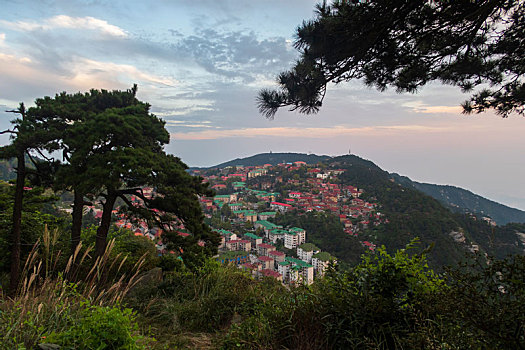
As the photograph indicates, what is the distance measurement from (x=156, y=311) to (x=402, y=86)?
4.20 m

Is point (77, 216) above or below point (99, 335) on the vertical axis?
below

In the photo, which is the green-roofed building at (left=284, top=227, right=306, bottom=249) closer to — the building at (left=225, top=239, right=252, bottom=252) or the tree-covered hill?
the building at (left=225, top=239, right=252, bottom=252)

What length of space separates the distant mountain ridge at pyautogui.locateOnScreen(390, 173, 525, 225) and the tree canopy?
62874mm

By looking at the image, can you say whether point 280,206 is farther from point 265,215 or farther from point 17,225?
point 17,225

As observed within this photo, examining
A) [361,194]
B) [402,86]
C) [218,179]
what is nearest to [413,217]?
[361,194]

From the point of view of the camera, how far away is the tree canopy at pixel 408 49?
98.7 inches

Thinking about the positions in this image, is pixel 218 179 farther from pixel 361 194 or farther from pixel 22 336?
pixel 22 336

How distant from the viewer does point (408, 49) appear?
9.72 feet

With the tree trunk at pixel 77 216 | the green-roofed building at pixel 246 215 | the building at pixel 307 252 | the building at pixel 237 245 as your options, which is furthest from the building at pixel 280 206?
the tree trunk at pixel 77 216

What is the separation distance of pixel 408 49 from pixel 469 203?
86465mm

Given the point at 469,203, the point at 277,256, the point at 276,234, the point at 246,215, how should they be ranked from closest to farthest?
the point at 277,256 → the point at 276,234 → the point at 246,215 → the point at 469,203

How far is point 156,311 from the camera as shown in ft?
9.91

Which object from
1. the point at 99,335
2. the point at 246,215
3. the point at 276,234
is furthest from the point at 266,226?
the point at 99,335

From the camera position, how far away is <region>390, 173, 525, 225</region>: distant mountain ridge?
5566cm
